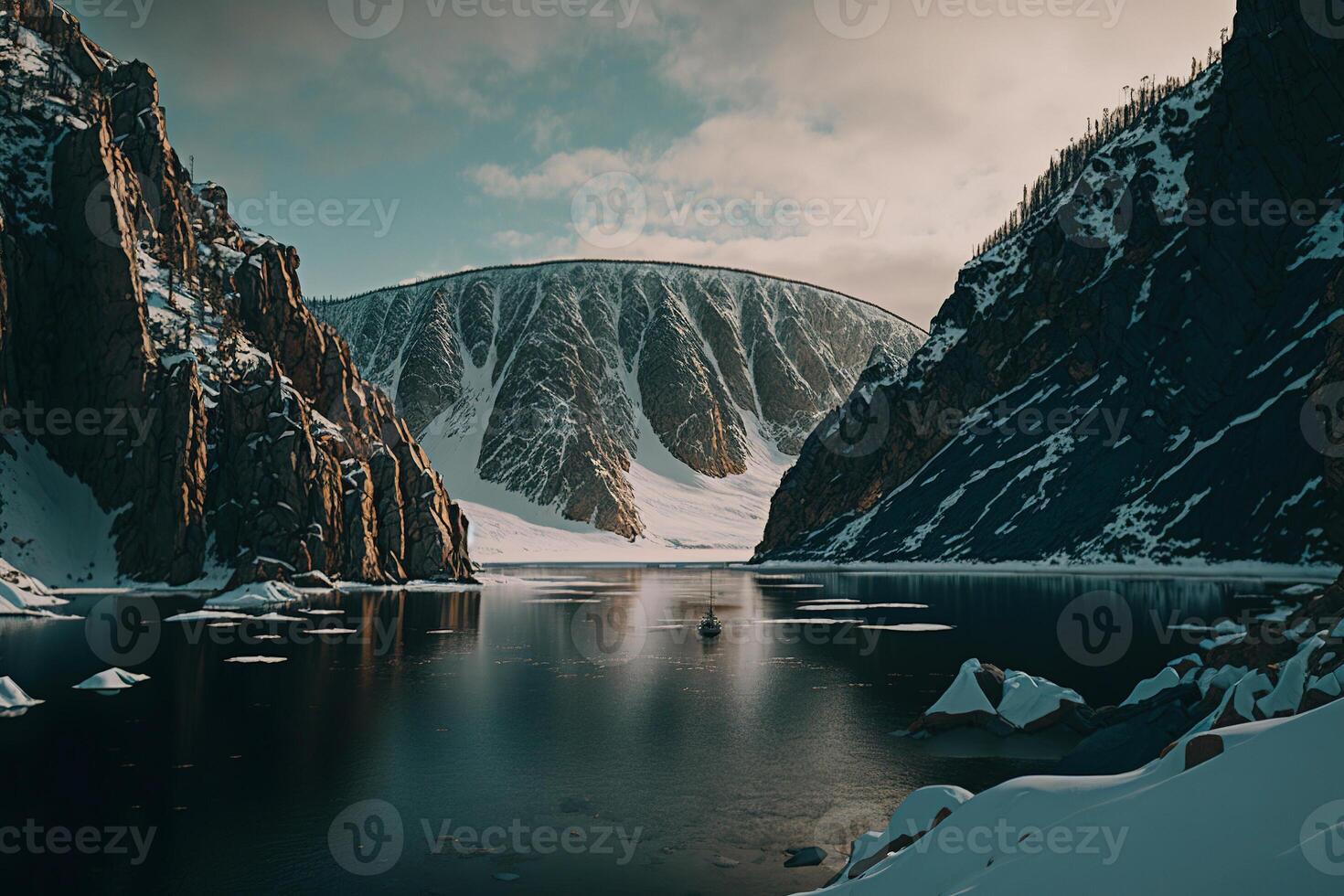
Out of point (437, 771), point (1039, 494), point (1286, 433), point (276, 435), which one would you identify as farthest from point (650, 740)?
point (1039, 494)

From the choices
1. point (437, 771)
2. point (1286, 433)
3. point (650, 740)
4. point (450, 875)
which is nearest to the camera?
point (450, 875)

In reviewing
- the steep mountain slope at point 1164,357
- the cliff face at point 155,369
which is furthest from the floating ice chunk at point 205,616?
the steep mountain slope at point 1164,357

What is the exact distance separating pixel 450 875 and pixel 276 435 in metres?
113

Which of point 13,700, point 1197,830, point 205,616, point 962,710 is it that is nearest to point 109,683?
point 13,700

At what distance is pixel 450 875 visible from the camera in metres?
20.0

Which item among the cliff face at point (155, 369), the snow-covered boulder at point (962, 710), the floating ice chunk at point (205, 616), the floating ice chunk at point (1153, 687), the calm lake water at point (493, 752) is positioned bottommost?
the calm lake water at point (493, 752)

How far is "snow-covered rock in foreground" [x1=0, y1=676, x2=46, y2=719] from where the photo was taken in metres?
36.6

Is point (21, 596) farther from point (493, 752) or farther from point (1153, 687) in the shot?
point (1153, 687)

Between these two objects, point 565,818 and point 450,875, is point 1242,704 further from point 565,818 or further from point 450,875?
point 450,875

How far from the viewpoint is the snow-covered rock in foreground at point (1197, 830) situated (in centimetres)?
915

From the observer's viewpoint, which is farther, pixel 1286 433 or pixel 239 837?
pixel 1286 433

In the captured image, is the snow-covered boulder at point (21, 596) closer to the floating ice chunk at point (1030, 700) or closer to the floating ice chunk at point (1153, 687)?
the floating ice chunk at point (1030, 700)

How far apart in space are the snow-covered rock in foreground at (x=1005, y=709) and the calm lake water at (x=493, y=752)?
2347 millimetres

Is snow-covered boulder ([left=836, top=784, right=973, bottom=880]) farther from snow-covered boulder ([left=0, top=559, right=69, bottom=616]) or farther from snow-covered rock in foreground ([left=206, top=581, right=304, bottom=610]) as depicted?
snow-covered rock in foreground ([left=206, top=581, right=304, bottom=610])
